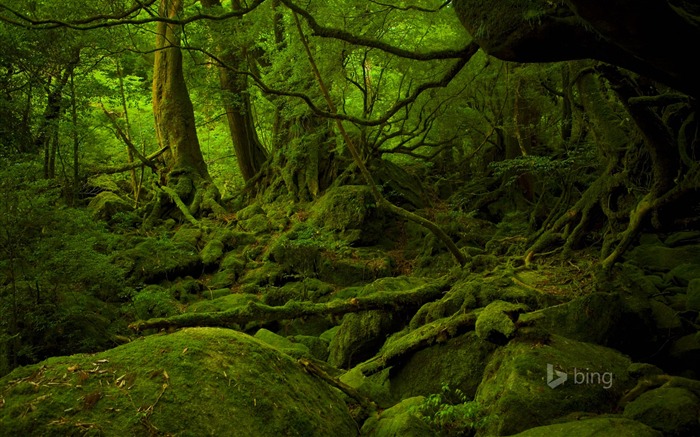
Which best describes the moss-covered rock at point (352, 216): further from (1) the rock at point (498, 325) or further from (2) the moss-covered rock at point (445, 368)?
(1) the rock at point (498, 325)

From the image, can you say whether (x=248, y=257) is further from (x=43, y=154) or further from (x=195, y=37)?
(x=195, y=37)

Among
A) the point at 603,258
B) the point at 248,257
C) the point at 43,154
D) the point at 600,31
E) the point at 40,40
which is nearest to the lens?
the point at 600,31

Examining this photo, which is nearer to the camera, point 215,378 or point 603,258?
point 215,378

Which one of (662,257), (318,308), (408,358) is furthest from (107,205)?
(662,257)

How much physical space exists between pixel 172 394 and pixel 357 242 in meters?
8.88

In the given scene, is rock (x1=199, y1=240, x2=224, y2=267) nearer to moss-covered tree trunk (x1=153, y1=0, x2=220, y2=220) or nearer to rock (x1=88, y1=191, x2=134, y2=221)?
moss-covered tree trunk (x1=153, y1=0, x2=220, y2=220)

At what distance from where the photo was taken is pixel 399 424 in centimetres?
290

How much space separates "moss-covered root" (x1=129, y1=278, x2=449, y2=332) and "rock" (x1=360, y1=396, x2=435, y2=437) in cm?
286

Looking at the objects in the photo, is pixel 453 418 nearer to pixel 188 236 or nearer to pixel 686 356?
pixel 686 356

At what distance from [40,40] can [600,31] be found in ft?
31.6

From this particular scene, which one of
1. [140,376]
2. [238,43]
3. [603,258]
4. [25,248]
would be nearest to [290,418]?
[140,376]

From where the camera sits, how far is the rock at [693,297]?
5.23m

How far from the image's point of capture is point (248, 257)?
445 inches

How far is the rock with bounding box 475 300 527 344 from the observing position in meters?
3.99
